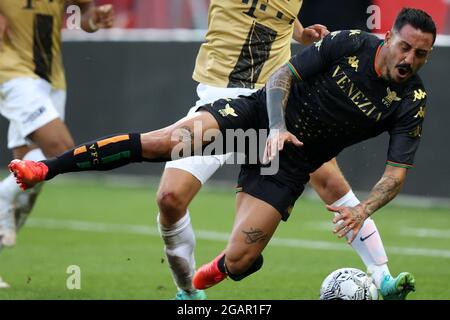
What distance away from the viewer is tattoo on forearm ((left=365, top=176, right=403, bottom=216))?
6496mm

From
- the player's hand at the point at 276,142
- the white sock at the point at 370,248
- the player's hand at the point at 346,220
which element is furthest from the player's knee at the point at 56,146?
the player's hand at the point at 346,220

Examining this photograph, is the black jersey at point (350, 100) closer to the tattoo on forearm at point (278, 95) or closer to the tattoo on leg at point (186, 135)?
the tattoo on forearm at point (278, 95)

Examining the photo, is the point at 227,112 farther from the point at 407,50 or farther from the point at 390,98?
the point at 407,50

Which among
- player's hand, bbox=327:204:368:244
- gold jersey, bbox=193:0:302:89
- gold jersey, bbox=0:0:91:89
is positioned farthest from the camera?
gold jersey, bbox=0:0:91:89

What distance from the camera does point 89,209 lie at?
13.6 metres

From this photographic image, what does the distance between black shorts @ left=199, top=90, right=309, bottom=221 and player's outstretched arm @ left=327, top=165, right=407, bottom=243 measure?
66 centimetres

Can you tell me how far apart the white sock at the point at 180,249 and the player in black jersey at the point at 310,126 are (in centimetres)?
39

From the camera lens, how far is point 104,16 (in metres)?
8.71

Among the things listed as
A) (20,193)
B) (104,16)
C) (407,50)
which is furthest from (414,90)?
(20,193)

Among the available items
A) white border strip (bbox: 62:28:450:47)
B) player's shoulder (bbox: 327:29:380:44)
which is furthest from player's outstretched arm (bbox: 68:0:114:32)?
white border strip (bbox: 62:28:450:47)

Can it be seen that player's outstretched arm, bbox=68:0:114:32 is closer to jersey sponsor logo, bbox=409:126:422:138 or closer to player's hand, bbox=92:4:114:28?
player's hand, bbox=92:4:114:28

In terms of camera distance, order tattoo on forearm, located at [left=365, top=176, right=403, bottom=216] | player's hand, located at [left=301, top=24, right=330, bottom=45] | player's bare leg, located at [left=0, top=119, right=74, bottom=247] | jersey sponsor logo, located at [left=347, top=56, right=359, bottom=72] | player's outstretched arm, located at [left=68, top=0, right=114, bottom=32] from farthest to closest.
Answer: player's outstretched arm, located at [left=68, top=0, right=114, bottom=32] < player's bare leg, located at [left=0, top=119, right=74, bottom=247] < player's hand, located at [left=301, top=24, right=330, bottom=45] < jersey sponsor logo, located at [left=347, top=56, right=359, bottom=72] < tattoo on forearm, located at [left=365, top=176, right=403, bottom=216]
